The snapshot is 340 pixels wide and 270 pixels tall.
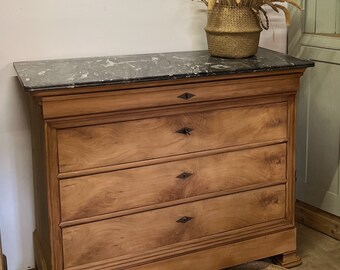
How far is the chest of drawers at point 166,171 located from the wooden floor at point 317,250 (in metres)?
0.18

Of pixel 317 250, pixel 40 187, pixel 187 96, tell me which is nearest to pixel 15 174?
pixel 40 187

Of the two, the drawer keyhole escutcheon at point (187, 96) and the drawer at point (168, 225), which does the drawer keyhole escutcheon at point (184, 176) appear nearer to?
the drawer at point (168, 225)

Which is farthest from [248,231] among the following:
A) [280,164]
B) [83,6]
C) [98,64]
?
[83,6]

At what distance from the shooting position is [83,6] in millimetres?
2258

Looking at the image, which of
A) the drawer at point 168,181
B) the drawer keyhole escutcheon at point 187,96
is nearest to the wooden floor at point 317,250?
the drawer at point 168,181

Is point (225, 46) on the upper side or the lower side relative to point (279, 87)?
upper

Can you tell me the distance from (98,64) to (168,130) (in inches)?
16.0

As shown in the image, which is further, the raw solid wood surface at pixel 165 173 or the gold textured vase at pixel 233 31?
the gold textured vase at pixel 233 31

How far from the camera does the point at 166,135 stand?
6.57 feet

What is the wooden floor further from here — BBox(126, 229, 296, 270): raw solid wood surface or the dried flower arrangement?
the dried flower arrangement

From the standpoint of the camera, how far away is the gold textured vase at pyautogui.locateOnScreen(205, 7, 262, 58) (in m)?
2.20

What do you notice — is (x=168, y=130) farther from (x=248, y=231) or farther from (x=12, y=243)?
(x=12, y=243)

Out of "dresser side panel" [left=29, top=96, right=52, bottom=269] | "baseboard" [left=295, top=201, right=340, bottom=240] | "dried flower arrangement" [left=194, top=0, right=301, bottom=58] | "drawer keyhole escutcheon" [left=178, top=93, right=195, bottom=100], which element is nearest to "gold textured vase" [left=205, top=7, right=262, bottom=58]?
"dried flower arrangement" [left=194, top=0, right=301, bottom=58]

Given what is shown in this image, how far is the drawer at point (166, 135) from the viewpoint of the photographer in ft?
6.16
